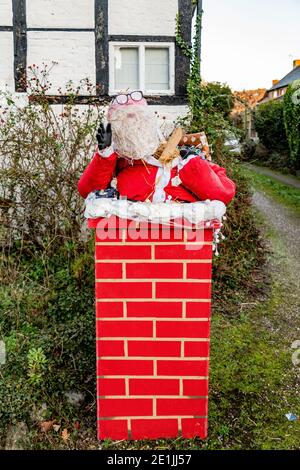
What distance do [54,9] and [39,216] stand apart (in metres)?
2.84

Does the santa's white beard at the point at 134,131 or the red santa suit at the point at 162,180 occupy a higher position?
the santa's white beard at the point at 134,131

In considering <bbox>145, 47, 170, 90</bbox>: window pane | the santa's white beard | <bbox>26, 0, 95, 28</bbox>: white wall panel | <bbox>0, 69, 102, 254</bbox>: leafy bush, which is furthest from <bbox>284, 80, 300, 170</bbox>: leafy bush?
the santa's white beard

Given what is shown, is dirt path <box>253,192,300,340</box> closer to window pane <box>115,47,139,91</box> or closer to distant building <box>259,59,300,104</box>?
window pane <box>115,47,139,91</box>

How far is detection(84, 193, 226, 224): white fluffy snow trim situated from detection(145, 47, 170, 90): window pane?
14.8ft

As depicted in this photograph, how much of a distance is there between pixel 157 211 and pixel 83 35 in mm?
4717

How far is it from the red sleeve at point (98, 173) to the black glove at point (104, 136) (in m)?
0.08

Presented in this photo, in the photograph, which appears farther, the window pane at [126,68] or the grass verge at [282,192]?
the grass verge at [282,192]

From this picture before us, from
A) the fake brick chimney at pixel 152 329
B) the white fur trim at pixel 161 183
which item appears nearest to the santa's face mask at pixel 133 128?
the white fur trim at pixel 161 183

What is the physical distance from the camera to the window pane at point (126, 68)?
6441 mm

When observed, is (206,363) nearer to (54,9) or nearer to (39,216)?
(39,216)

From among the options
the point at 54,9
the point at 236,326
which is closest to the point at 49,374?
the point at 236,326

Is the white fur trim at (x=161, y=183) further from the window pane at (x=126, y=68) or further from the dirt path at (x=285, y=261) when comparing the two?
the window pane at (x=126, y=68)

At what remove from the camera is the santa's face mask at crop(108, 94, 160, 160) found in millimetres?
2365

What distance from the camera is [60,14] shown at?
6.22 metres
